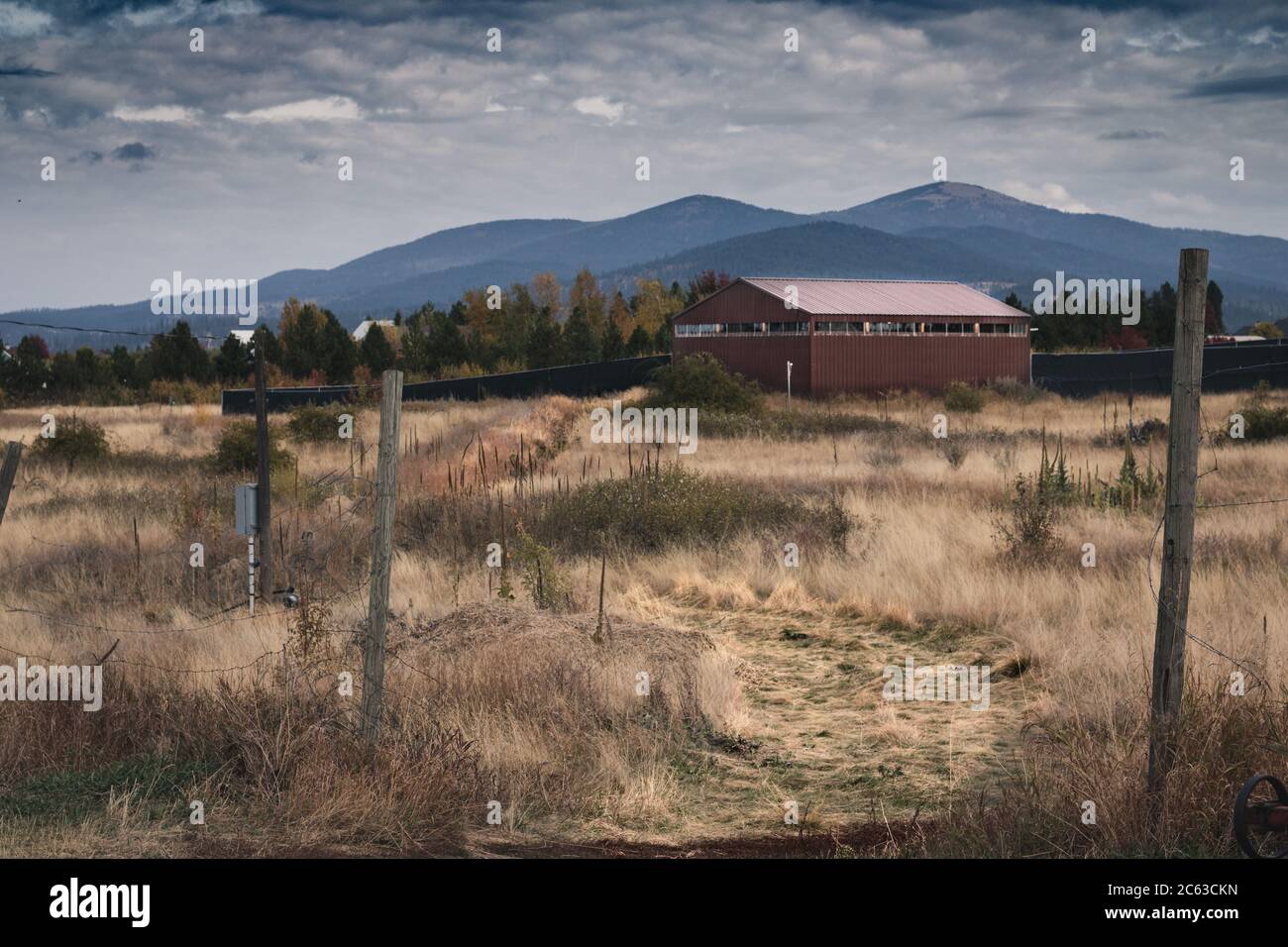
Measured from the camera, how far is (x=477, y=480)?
22.1 m

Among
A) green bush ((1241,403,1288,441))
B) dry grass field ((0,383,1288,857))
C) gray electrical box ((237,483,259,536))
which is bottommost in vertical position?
dry grass field ((0,383,1288,857))

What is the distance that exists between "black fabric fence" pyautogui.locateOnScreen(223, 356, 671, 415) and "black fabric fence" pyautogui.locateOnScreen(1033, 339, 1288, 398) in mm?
17734

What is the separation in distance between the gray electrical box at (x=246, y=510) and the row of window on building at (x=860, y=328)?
130 feet

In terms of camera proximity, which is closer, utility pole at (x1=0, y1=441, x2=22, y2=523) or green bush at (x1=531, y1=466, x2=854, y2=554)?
utility pole at (x1=0, y1=441, x2=22, y2=523)

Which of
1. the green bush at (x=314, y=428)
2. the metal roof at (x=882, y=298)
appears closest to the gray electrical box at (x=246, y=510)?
the green bush at (x=314, y=428)

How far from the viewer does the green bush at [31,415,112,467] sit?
1083 inches

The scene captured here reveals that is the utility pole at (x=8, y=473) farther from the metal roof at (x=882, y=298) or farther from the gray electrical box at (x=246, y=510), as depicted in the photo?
the metal roof at (x=882, y=298)

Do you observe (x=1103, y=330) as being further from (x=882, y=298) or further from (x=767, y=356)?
(x=767, y=356)

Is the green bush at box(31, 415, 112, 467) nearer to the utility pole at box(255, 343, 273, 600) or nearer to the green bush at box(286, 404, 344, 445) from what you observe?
the green bush at box(286, 404, 344, 445)

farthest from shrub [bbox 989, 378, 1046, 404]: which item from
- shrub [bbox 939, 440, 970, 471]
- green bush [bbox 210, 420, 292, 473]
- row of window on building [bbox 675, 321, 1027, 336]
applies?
green bush [bbox 210, 420, 292, 473]

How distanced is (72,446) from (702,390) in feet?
63.4

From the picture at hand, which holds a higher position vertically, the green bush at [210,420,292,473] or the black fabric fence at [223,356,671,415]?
the black fabric fence at [223,356,671,415]

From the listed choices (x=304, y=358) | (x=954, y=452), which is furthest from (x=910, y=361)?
(x=304, y=358)

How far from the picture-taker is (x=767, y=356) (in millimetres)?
51000
